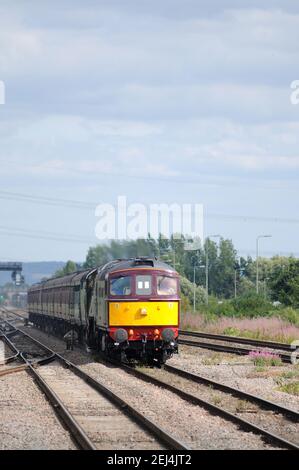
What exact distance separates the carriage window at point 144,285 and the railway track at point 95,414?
287 centimetres

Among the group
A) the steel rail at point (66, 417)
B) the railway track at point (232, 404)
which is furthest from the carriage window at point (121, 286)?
the steel rail at point (66, 417)

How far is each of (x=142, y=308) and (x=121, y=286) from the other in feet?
2.84

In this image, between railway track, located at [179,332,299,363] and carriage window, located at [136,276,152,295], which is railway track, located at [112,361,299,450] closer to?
carriage window, located at [136,276,152,295]

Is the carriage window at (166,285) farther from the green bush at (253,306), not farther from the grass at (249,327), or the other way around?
the green bush at (253,306)

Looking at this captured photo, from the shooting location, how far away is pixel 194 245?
375 ft

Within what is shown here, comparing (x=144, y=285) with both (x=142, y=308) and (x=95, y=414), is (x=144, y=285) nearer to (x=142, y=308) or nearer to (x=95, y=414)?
(x=142, y=308)

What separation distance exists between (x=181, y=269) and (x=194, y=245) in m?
5.44

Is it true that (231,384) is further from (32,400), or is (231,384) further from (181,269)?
(181,269)

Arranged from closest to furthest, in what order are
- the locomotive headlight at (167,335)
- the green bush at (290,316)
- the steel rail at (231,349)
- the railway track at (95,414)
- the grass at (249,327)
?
the railway track at (95,414) → the locomotive headlight at (167,335) → the steel rail at (231,349) → the grass at (249,327) → the green bush at (290,316)

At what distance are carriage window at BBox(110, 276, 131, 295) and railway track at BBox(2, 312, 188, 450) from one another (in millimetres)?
2474

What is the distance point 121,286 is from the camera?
2620cm

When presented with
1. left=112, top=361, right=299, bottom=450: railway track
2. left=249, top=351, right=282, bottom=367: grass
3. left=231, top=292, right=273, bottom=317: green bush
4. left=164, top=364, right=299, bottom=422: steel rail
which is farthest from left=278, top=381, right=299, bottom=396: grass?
left=231, top=292, right=273, bottom=317: green bush

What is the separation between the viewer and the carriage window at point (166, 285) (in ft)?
86.3
